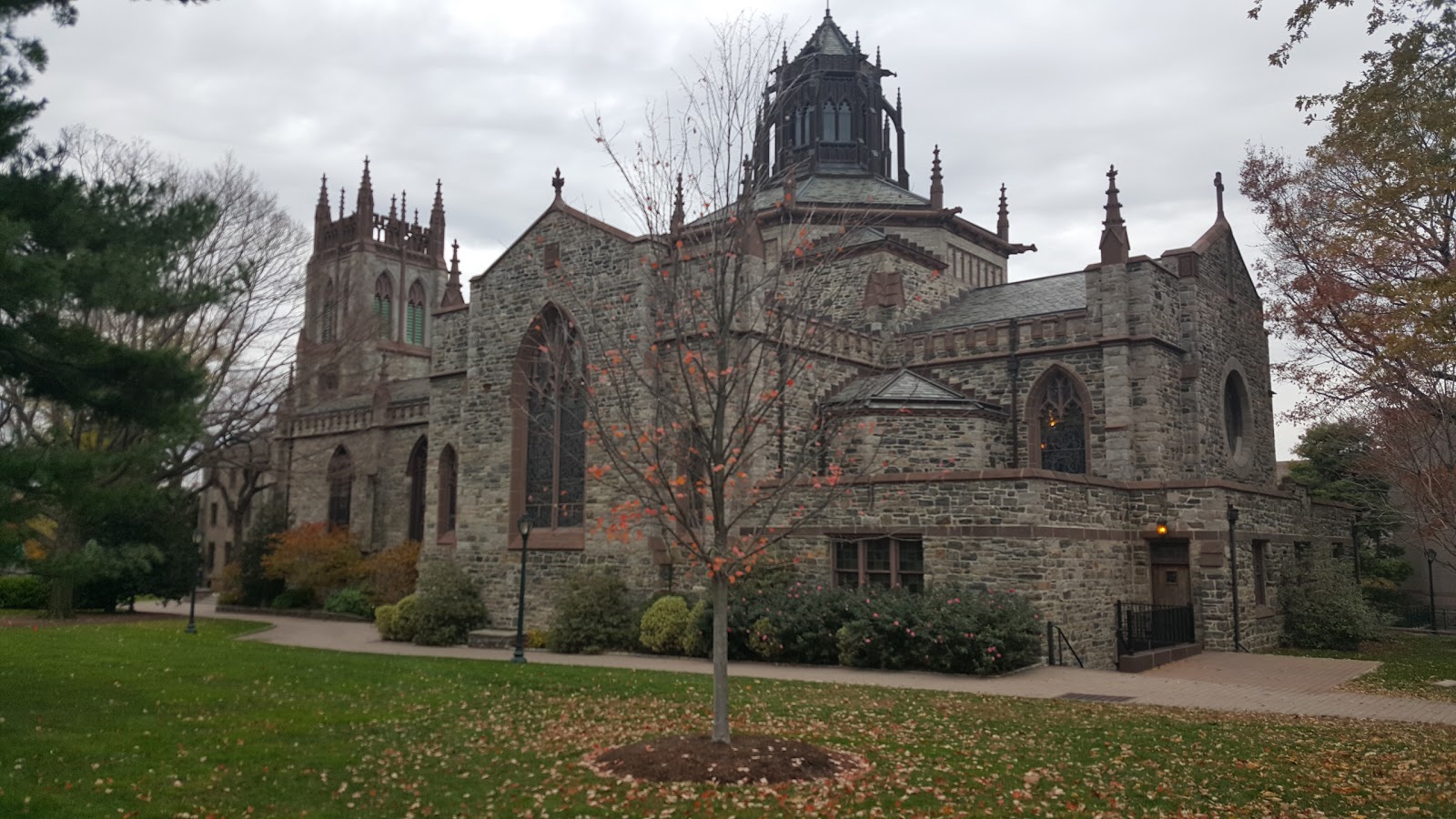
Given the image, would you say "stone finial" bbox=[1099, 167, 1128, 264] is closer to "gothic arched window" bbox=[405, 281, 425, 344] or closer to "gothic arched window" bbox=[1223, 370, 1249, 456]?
"gothic arched window" bbox=[1223, 370, 1249, 456]

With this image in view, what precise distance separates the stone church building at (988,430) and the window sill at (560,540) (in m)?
0.08

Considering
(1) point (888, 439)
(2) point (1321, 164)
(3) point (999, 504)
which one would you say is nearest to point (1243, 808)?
(3) point (999, 504)

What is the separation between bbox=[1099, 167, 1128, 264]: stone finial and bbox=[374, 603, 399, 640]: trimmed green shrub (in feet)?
61.2

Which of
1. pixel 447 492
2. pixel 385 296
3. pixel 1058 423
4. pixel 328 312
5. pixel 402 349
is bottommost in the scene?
pixel 447 492

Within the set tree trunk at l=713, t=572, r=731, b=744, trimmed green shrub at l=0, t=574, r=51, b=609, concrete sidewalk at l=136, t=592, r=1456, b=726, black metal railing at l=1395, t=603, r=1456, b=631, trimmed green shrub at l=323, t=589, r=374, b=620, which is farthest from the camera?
trimmed green shrub at l=0, t=574, r=51, b=609

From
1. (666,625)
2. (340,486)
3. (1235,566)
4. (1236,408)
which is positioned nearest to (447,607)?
(666,625)

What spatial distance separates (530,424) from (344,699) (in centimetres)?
1305

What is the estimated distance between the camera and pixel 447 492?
30.8 metres

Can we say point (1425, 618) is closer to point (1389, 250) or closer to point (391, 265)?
point (1389, 250)

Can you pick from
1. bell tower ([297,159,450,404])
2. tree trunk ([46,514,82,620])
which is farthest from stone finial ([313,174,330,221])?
tree trunk ([46,514,82,620])

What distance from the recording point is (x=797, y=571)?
71.4 feet

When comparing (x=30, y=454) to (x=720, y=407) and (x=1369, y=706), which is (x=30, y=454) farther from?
(x=1369, y=706)

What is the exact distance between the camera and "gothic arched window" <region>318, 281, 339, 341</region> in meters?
35.0

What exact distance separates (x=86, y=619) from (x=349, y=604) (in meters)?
7.37
